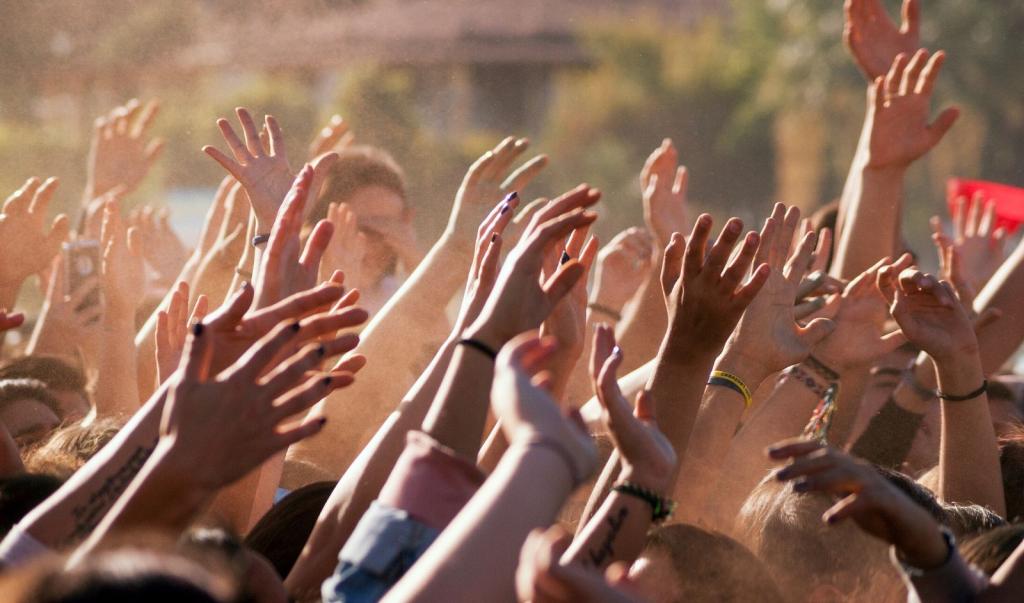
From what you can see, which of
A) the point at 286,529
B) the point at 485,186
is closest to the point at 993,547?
the point at 286,529

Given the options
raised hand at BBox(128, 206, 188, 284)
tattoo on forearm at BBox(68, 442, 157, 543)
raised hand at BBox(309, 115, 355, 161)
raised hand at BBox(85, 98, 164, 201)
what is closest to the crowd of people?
tattoo on forearm at BBox(68, 442, 157, 543)

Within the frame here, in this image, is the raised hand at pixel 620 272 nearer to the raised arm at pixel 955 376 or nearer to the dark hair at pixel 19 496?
the raised arm at pixel 955 376

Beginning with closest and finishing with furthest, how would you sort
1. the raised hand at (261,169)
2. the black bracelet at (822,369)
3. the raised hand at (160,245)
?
the black bracelet at (822,369) < the raised hand at (261,169) < the raised hand at (160,245)

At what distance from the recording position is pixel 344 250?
3.82 metres

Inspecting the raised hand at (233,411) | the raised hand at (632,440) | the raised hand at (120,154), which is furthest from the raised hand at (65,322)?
the raised hand at (632,440)

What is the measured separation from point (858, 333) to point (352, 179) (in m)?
1.89

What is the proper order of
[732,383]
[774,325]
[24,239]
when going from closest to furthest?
[732,383] → [774,325] → [24,239]

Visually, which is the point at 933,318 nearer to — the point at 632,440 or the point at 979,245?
the point at 632,440

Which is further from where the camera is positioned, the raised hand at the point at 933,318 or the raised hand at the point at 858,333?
the raised hand at the point at 858,333

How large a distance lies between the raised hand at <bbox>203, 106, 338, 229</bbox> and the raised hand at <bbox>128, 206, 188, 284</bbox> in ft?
5.56

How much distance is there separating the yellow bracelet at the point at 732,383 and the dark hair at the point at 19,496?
1.27m

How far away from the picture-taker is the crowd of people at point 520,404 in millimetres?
1701

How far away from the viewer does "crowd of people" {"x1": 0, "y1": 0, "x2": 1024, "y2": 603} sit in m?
1.70

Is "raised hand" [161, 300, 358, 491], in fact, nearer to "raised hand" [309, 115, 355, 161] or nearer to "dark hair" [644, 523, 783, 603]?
"dark hair" [644, 523, 783, 603]
